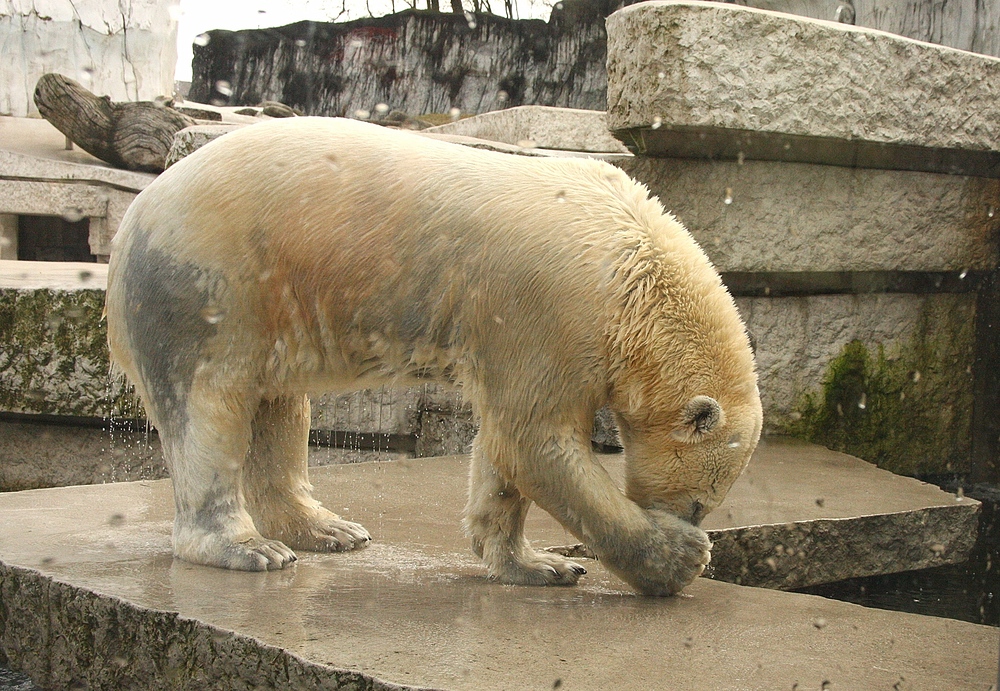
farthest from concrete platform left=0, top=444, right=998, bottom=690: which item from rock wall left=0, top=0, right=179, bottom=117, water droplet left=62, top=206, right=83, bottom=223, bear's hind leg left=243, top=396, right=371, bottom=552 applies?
rock wall left=0, top=0, right=179, bottom=117

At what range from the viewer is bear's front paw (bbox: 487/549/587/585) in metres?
3.41

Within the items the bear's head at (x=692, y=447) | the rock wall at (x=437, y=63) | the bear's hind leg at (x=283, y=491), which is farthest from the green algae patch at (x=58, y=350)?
the rock wall at (x=437, y=63)

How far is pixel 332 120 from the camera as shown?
3547 mm

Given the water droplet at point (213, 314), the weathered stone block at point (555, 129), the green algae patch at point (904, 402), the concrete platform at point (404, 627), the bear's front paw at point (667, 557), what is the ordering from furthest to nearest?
the weathered stone block at point (555, 129), the green algae patch at point (904, 402), the water droplet at point (213, 314), the bear's front paw at point (667, 557), the concrete platform at point (404, 627)

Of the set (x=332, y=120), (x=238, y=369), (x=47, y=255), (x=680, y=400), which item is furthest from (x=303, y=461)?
(x=47, y=255)

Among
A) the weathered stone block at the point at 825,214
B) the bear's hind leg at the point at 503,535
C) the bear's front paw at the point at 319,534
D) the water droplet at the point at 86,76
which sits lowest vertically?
the bear's front paw at the point at 319,534

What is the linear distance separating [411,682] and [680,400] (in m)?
1.18

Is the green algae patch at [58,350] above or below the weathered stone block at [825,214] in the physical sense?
below

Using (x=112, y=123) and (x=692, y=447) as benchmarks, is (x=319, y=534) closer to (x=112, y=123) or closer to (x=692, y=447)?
(x=692, y=447)

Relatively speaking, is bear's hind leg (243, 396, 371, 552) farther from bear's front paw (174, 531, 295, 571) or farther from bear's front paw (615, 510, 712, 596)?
bear's front paw (615, 510, 712, 596)

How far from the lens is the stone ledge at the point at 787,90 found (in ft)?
16.9

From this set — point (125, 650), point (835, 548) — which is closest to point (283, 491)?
point (125, 650)

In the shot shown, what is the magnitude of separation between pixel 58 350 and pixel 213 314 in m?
2.83

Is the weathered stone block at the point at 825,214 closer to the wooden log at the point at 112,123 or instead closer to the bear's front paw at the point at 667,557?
the bear's front paw at the point at 667,557
